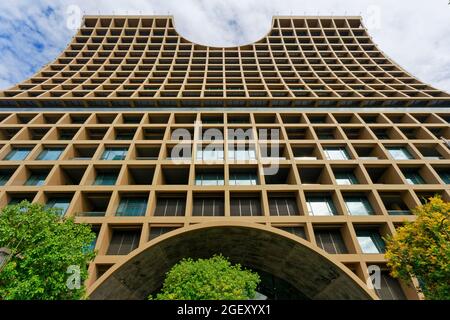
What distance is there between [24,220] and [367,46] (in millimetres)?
64358

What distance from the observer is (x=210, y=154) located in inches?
1065

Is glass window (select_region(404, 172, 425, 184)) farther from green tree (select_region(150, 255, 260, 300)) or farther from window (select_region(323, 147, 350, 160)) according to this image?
green tree (select_region(150, 255, 260, 300))

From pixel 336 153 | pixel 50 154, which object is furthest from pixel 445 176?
pixel 50 154

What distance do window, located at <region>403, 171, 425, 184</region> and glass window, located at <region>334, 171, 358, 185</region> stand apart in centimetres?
536

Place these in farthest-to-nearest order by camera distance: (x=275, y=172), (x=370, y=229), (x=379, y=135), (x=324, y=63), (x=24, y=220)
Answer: (x=324, y=63), (x=379, y=135), (x=275, y=172), (x=370, y=229), (x=24, y=220)

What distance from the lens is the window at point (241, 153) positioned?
26.8 meters

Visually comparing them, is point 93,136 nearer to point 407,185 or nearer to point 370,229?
point 370,229

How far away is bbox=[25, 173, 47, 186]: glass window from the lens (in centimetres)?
2433

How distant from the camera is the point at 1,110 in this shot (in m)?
32.4

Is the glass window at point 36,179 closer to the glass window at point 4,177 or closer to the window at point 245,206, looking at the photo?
the glass window at point 4,177

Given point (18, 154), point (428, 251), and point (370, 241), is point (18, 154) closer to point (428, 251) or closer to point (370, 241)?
point (428, 251)

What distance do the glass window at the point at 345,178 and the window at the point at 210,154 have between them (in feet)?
41.3
